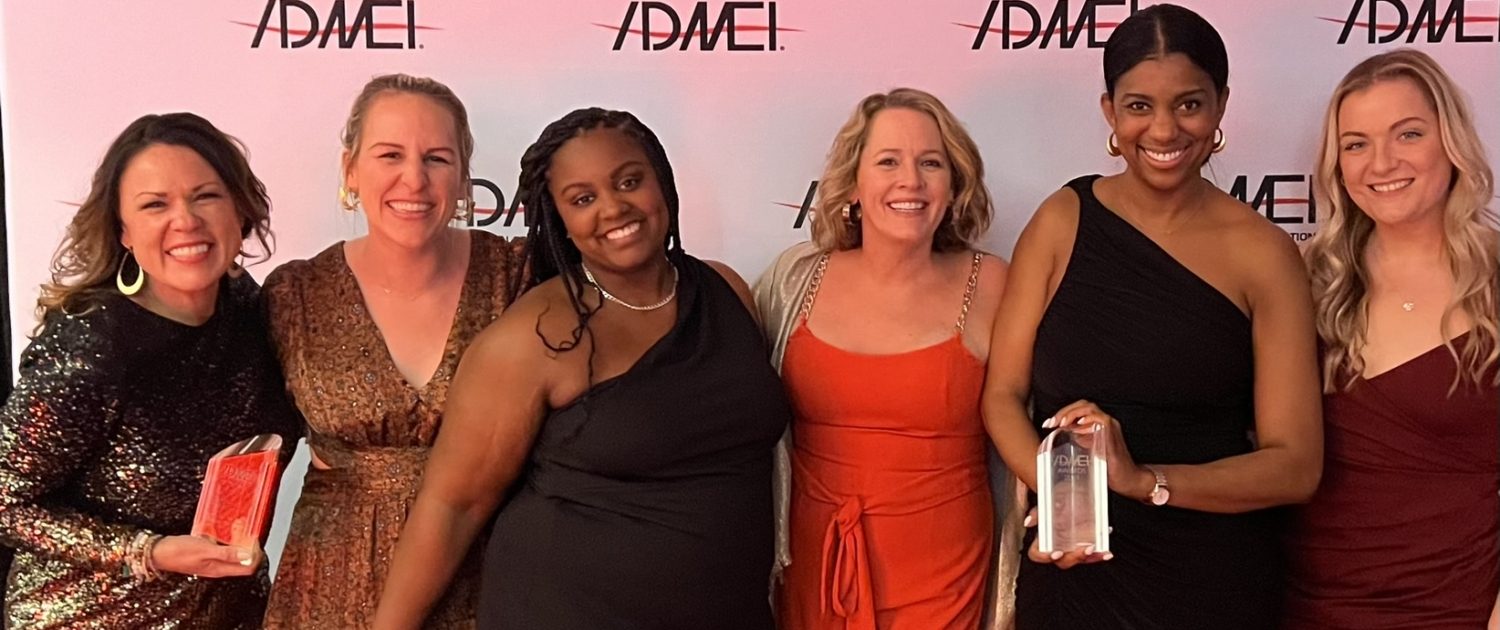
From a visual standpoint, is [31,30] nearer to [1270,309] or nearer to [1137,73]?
[1137,73]

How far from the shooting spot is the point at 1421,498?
2121 millimetres

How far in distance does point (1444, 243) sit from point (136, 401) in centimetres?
237

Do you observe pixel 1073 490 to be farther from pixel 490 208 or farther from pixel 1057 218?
pixel 490 208

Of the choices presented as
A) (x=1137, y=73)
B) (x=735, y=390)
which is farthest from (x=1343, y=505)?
(x=735, y=390)

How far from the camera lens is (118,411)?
208cm

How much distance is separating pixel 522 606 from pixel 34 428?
0.89 meters

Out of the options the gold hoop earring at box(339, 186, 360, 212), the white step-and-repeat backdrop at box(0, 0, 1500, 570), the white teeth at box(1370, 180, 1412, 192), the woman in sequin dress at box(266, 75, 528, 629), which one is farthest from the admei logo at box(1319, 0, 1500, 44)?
the gold hoop earring at box(339, 186, 360, 212)

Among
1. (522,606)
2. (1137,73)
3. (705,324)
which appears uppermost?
(1137,73)

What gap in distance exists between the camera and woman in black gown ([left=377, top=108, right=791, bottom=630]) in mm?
2006

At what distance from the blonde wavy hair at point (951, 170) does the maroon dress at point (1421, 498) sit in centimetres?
79

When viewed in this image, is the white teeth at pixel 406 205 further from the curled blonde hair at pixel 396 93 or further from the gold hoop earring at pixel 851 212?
the gold hoop earring at pixel 851 212

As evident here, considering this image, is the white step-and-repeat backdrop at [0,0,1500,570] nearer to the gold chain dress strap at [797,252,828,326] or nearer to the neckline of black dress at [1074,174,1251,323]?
the gold chain dress strap at [797,252,828,326]

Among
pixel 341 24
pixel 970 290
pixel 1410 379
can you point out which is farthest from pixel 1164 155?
pixel 341 24

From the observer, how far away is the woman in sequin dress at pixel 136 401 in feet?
6.75
